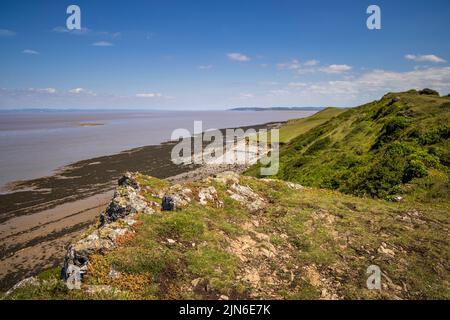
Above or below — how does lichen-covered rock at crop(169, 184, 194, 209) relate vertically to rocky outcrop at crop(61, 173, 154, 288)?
above

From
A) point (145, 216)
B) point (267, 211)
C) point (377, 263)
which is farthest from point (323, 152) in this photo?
point (145, 216)

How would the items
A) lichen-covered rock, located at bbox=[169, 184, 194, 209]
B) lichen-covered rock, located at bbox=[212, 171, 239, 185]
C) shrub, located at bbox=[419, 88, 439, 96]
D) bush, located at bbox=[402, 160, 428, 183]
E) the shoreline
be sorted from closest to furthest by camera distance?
lichen-covered rock, located at bbox=[169, 184, 194, 209]
lichen-covered rock, located at bbox=[212, 171, 239, 185]
bush, located at bbox=[402, 160, 428, 183]
the shoreline
shrub, located at bbox=[419, 88, 439, 96]

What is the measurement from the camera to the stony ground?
37.5 feet

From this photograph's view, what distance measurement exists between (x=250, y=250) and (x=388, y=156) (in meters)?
24.2

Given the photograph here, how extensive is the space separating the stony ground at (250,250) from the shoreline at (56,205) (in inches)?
730

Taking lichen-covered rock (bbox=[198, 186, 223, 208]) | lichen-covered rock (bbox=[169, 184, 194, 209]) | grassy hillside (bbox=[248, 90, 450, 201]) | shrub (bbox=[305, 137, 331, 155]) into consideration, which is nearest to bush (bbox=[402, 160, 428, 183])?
grassy hillside (bbox=[248, 90, 450, 201])

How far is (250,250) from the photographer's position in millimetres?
14414

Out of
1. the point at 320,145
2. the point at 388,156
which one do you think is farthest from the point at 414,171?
the point at 320,145

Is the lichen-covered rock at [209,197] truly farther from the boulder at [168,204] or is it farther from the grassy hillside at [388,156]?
the grassy hillside at [388,156]

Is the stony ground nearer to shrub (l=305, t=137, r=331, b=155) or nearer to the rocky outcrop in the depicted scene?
the rocky outcrop

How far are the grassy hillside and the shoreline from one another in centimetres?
2809

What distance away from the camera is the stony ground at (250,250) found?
11.4 meters

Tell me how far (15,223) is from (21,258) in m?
10.8

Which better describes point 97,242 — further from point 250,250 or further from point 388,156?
point 388,156
